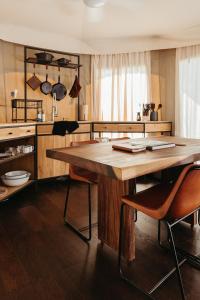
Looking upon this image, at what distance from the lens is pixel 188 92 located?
3912 mm

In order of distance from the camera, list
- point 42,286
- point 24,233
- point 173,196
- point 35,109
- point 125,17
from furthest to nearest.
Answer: point 35,109 → point 125,17 → point 24,233 → point 42,286 → point 173,196

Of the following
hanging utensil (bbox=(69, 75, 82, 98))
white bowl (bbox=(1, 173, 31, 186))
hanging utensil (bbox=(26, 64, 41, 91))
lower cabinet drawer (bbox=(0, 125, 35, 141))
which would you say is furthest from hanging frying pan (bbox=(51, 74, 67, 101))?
white bowl (bbox=(1, 173, 31, 186))

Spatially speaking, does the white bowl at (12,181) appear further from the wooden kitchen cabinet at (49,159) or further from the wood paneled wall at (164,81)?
the wood paneled wall at (164,81)

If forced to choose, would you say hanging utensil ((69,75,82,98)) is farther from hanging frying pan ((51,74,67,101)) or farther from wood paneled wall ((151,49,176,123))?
wood paneled wall ((151,49,176,123))

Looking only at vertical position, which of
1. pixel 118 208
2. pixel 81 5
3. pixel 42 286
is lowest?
pixel 42 286

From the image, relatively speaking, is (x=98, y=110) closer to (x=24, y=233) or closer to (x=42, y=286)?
(x=24, y=233)

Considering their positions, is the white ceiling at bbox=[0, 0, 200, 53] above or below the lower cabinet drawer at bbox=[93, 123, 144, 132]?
above

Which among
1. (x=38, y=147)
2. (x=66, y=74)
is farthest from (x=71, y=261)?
(x=66, y=74)

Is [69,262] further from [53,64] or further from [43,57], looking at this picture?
[53,64]

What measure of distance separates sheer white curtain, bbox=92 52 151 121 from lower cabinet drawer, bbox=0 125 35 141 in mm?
1667

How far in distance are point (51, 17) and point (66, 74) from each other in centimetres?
113

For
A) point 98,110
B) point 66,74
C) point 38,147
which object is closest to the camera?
point 38,147

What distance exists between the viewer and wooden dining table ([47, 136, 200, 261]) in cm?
127

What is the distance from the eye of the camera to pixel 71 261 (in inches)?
69.6
